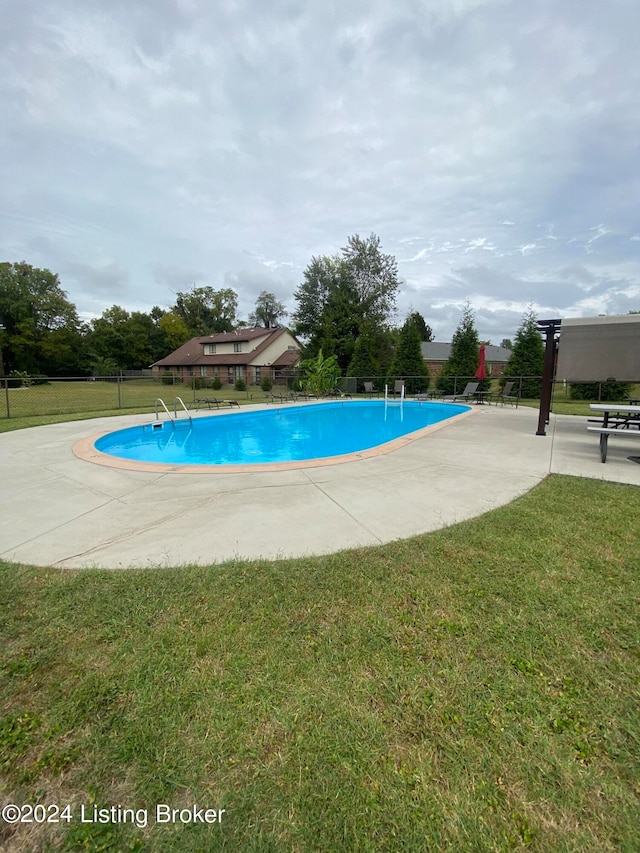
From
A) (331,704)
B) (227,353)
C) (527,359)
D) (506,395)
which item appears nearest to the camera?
(331,704)

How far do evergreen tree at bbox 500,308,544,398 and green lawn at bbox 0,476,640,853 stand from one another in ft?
55.6

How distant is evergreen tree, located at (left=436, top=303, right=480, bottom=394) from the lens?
19.3m

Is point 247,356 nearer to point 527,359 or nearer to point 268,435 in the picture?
point 527,359

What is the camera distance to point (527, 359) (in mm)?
17828

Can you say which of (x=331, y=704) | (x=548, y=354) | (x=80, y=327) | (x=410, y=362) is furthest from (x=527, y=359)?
(x=80, y=327)

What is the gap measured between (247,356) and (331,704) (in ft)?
108

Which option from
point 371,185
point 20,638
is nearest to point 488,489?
point 20,638

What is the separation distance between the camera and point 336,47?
8.70 meters

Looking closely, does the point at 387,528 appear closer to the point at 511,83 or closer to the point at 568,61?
the point at 568,61

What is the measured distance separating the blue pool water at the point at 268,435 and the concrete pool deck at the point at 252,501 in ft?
6.37

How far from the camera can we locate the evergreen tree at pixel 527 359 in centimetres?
1733

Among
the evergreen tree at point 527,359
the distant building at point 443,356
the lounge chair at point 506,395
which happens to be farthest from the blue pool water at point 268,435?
the distant building at point 443,356

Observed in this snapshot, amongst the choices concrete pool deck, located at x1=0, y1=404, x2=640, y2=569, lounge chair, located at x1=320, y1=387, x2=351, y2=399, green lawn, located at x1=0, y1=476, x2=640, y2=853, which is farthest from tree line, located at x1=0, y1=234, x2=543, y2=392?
green lawn, located at x1=0, y1=476, x2=640, y2=853

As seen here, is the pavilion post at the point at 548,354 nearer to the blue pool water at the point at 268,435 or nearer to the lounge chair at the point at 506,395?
the blue pool water at the point at 268,435
